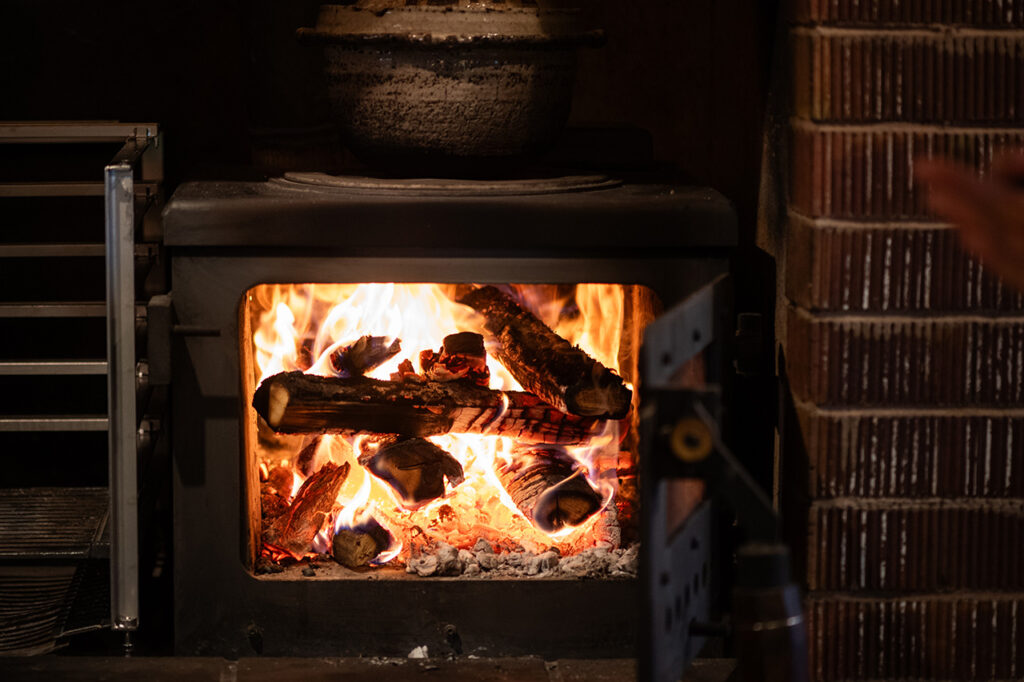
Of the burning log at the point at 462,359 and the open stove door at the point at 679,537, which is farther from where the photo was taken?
the burning log at the point at 462,359

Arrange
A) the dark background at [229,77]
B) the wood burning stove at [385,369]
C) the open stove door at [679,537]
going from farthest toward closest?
1. the dark background at [229,77]
2. the wood burning stove at [385,369]
3. the open stove door at [679,537]

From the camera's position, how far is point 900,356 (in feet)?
6.68

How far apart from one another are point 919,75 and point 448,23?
67cm

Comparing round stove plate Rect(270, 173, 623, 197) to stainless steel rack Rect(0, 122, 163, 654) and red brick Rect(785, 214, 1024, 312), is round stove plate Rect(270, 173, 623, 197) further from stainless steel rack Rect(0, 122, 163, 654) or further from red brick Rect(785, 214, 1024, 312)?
red brick Rect(785, 214, 1024, 312)

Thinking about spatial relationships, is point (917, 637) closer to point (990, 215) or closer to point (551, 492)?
point (551, 492)

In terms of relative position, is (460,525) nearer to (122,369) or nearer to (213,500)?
(213,500)

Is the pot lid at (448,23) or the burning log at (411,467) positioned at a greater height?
the pot lid at (448,23)

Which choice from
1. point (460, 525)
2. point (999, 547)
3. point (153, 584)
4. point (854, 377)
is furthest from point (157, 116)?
point (999, 547)

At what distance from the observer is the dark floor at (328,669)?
209 cm

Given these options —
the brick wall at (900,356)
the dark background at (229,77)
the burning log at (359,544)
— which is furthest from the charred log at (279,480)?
the brick wall at (900,356)

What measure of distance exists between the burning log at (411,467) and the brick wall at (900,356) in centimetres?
55

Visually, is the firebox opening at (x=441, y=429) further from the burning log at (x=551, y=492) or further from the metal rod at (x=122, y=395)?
the metal rod at (x=122, y=395)

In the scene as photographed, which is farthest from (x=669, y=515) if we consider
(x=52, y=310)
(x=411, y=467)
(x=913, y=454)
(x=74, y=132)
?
(x=74, y=132)

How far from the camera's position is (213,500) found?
214 centimetres
